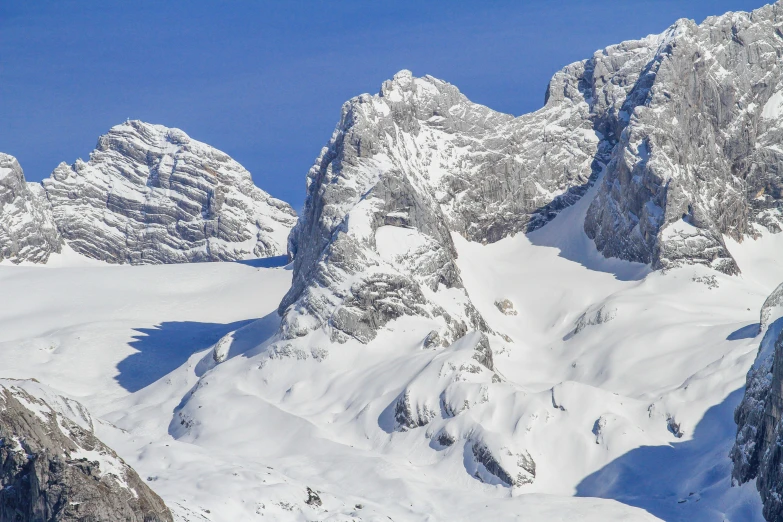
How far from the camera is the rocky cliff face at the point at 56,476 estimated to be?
61.2 meters

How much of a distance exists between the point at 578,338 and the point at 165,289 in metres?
63.3

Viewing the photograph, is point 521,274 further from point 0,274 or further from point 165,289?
point 0,274

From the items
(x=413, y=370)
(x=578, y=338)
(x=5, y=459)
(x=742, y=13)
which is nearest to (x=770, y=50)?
(x=742, y=13)

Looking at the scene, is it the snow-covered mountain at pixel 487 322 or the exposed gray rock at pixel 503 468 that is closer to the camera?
the snow-covered mountain at pixel 487 322

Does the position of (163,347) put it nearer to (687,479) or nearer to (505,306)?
(505,306)

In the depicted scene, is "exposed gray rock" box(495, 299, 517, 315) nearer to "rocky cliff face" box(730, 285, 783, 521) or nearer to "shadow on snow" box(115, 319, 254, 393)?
"shadow on snow" box(115, 319, 254, 393)

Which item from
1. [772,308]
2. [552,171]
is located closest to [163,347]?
[552,171]

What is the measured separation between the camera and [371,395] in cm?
11331

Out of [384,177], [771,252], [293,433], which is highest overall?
[384,177]

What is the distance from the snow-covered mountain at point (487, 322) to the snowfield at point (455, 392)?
0.29 metres

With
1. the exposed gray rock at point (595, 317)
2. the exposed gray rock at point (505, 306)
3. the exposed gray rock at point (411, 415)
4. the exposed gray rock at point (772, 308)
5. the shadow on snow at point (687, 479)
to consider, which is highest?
the exposed gray rock at point (505, 306)

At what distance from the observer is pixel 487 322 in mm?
137500

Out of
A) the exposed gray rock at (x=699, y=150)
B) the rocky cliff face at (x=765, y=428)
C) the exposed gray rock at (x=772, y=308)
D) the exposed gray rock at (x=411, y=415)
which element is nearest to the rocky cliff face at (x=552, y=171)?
the exposed gray rock at (x=699, y=150)

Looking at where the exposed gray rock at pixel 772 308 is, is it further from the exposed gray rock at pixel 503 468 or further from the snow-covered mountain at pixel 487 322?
the exposed gray rock at pixel 503 468
